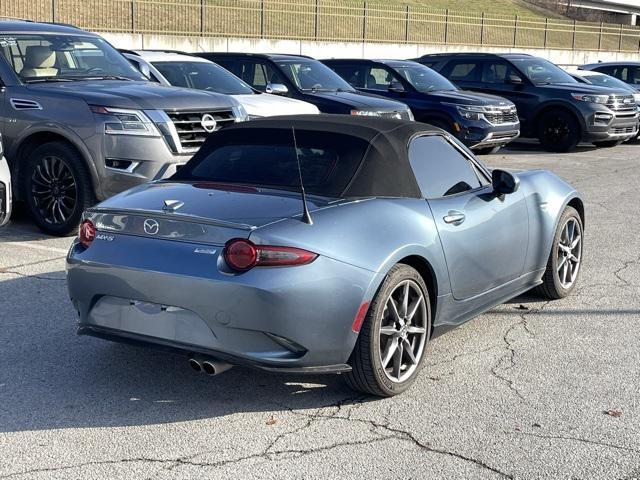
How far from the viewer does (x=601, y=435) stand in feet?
15.2

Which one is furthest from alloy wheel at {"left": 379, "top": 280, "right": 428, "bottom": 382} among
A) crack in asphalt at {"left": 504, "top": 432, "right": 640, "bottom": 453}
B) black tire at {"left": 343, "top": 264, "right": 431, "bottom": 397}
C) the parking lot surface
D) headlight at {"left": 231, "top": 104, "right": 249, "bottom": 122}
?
headlight at {"left": 231, "top": 104, "right": 249, "bottom": 122}

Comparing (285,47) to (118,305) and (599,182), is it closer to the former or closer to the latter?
(599,182)

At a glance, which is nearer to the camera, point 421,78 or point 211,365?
point 211,365

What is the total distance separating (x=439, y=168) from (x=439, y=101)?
10.9m

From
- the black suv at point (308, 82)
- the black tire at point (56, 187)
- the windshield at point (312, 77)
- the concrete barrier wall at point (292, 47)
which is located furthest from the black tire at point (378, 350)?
the concrete barrier wall at point (292, 47)

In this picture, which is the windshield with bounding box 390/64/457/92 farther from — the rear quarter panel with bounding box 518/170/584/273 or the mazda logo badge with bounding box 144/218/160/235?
the mazda logo badge with bounding box 144/218/160/235

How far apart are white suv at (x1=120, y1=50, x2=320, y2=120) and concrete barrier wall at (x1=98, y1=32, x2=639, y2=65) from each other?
12.7 meters

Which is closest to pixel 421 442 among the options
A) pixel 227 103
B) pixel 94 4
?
pixel 227 103

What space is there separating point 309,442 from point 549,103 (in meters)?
15.1

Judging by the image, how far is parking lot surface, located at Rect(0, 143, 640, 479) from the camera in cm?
427

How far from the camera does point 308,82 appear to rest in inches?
604

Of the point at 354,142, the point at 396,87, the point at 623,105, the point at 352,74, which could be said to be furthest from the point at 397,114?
the point at 354,142

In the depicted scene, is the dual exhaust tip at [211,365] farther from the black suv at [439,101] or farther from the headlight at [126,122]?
the black suv at [439,101]

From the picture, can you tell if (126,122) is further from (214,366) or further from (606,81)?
(606,81)
